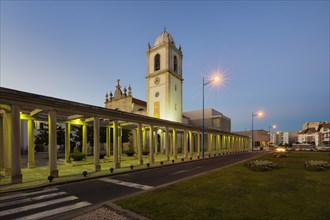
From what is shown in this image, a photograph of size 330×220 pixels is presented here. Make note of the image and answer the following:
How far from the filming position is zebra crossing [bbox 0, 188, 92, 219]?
7.02m

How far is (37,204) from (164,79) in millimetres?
37716

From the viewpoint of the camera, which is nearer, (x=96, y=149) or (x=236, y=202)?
(x=236, y=202)

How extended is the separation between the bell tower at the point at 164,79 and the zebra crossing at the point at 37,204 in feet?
110

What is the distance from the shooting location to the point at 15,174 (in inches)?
476

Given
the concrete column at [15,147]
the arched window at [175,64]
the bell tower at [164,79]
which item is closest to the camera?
the concrete column at [15,147]

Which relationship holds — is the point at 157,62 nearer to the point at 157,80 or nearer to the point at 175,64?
the point at 175,64

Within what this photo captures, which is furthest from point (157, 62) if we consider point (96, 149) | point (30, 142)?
point (30, 142)

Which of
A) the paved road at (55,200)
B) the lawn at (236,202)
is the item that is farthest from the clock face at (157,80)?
the lawn at (236,202)

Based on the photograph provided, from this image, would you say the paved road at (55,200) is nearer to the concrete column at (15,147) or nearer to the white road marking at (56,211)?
the white road marking at (56,211)

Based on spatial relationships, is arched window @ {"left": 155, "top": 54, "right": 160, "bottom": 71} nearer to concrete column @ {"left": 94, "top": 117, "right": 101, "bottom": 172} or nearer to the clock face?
the clock face

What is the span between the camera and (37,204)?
8.09 m

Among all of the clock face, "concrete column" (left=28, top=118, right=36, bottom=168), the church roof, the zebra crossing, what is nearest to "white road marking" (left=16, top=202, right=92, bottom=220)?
the zebra crossing

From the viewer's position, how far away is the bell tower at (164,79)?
43156 millimetres

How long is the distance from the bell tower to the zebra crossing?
3364cm
